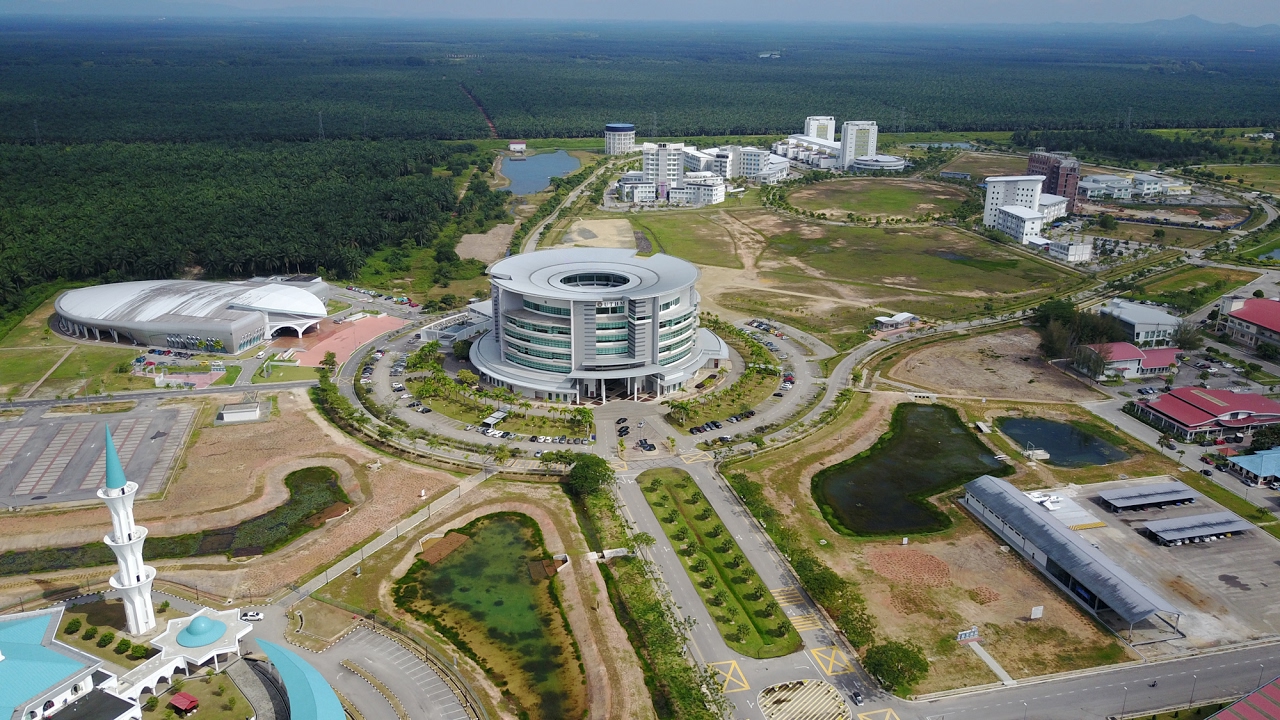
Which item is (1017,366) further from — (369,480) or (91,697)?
(91,697)

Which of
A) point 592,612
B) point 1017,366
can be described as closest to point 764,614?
point 592,612

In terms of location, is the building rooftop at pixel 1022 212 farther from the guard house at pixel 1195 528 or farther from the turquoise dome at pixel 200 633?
the turquoise dome at pixel 200 633

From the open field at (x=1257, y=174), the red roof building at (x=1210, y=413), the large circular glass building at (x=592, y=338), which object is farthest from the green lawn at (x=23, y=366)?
the open field at (x=1257, y=174)

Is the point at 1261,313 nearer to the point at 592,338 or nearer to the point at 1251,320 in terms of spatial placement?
the point at 1251,320

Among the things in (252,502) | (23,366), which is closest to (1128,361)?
(252,502)

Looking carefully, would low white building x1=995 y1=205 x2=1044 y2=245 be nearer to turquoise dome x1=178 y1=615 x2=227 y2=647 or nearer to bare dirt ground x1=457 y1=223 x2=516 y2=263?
bare dirt ground x1=457 y1=223 x2=516 y2=263

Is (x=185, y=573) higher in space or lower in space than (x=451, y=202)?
lower
